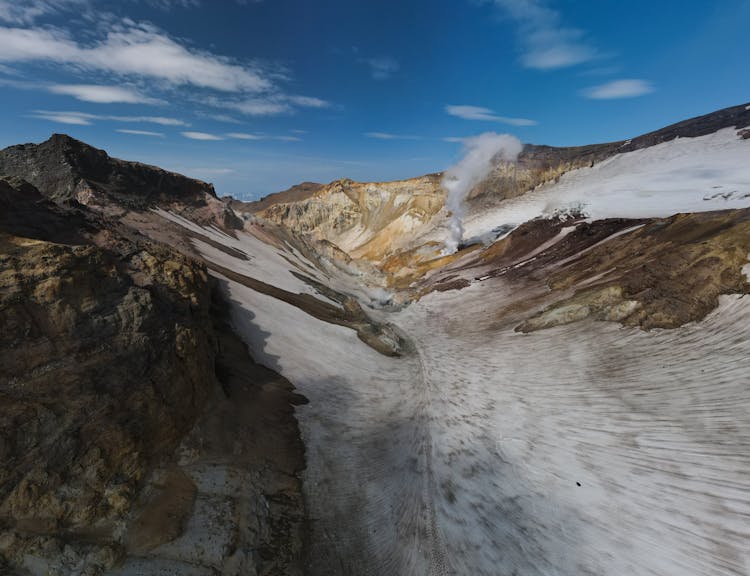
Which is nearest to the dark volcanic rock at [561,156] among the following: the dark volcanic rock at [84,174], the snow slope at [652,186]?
the snow slope at [652,186]

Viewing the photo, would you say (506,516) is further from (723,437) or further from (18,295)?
(18,295)

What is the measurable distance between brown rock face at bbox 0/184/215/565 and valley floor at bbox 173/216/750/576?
4548 mm

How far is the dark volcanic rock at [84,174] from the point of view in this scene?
28.6 m

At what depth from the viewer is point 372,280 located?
57.1 metres

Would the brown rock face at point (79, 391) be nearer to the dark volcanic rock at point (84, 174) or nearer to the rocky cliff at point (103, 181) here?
the rocky cliff at point (103, 181)

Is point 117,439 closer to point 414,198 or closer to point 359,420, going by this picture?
point 359,420

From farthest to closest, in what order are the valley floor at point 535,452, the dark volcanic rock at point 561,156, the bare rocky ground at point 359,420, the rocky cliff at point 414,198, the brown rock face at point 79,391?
1. the rocky cliff at point 414,198
2. the dark volcanic rock at point 561,156
3. the valley floor at point 535,452
4. the bare rocky ground at point 359,420
5. the brown rock face at point 79,391

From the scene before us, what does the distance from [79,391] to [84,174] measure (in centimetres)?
3400

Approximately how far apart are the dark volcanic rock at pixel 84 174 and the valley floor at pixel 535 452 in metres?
21.2

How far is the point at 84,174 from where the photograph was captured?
3184 centimetres

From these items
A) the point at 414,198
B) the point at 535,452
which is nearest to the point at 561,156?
the point at 414,198

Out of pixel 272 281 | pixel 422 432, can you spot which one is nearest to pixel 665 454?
pixel 422 432

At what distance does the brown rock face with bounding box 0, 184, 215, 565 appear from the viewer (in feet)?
20.2

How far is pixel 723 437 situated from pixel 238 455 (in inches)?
527
